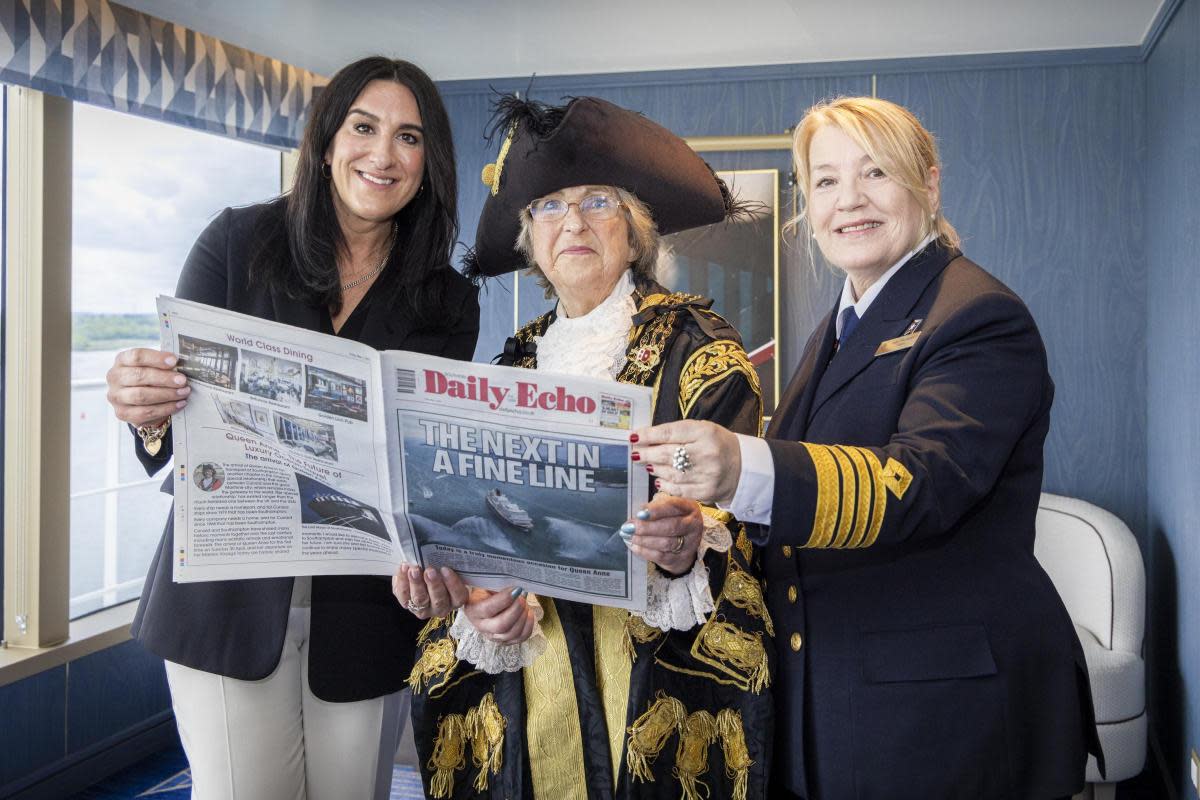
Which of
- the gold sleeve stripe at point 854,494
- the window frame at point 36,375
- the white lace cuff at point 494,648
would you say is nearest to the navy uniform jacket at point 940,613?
the gold sleeve stripe at point 854,494

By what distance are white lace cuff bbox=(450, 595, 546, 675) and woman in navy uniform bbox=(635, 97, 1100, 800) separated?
0.37 meters

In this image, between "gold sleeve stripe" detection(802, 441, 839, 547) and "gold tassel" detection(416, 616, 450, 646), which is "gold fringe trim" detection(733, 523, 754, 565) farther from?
"gold tassel" detection(416, 616, 450, 646)

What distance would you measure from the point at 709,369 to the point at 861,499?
46cm

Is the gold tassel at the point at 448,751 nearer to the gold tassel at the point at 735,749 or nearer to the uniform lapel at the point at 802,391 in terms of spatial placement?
the gold tassel at the point at 735,749

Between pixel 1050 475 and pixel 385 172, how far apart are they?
10.4 ft

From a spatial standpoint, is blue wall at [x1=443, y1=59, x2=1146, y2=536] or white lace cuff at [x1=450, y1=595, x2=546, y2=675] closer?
white lace cuff at [x1=450, y1=595, x2=546, y2=675]

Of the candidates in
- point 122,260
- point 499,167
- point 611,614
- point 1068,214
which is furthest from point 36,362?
point 1068,214

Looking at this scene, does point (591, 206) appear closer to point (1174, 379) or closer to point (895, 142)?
point (895, 142)

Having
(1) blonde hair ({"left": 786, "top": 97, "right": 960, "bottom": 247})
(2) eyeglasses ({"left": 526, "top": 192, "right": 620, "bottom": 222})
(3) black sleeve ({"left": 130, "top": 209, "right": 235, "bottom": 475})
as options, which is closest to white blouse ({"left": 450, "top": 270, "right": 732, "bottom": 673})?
(2) eyeglasses ({"left": 526, "top": 192, "right": 620, "bottom": 222})

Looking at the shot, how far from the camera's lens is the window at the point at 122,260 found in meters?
3.61

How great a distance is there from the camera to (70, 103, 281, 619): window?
3.61 m

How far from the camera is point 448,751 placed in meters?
1.63

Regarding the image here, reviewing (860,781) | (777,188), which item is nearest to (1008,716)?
(860,781)

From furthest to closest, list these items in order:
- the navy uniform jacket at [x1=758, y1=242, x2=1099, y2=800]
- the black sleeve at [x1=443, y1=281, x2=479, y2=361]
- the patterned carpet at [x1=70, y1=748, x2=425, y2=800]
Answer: the patterned carpet at [x1=70, y1=748, x2=425, y2=800] → the black sleeve at [x1=443, y1=281, x2=479, y2=361] → the navy uniform jacket at [x1=758, y1=242, x2=1099, y2=800]
